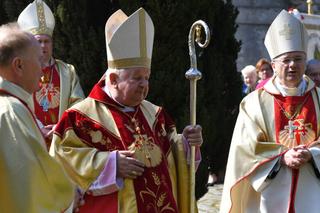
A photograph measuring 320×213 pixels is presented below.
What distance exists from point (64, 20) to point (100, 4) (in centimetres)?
43

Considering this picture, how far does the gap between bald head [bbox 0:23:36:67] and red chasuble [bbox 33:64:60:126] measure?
8.84ft

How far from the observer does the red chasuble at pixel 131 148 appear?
475 centimetres

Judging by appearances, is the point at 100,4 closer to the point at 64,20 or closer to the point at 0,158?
the point at 64,20

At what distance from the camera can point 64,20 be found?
25.8 ft

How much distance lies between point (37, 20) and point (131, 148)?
2.52m

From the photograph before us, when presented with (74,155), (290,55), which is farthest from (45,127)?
(290,55)

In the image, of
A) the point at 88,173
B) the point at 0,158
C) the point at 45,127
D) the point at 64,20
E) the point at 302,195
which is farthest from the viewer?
the point at 64,20

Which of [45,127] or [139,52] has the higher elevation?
[139,52]

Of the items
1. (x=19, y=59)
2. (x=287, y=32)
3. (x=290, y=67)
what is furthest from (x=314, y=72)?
(x=19, y=59)

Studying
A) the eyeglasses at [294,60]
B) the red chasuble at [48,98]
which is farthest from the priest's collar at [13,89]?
the red chasuble at [48,98]

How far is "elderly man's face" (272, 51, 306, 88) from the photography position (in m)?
5.72

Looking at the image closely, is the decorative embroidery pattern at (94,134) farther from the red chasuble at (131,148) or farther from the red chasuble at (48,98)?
the red chasuble at (48,98)

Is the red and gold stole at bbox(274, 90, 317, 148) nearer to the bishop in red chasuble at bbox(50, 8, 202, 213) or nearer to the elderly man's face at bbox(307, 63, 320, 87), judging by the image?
the bishop in red chasuble at bbox(50, 8, 202, 213)

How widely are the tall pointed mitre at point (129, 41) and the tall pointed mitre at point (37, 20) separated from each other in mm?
1959
